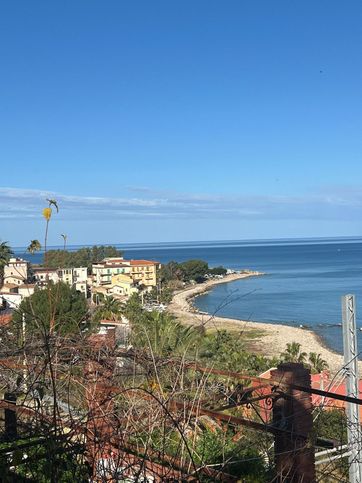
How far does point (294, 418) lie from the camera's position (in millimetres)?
3059

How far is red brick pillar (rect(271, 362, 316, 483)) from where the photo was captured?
9.12ft

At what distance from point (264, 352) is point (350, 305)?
33895mm

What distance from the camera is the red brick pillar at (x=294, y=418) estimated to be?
2.78 metres

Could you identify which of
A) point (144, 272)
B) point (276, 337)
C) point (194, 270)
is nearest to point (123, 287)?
point (144, 272)

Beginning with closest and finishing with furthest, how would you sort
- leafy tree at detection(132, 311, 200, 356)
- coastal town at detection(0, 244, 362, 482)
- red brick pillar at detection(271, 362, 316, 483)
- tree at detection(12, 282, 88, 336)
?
1. coastal town at detection(0, 244, 362, 482)
2. tree at detection(12, 282, 88, 336)
3. red brick pillar at detection(271, 362, 316, 483)
4. leafy tree at detection(132, 311, 200, 356)

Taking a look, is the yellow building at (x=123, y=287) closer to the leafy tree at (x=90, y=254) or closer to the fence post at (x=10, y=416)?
the leafy tree at (x=90, y=254)

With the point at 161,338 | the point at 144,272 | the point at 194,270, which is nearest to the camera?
the point at 161,338

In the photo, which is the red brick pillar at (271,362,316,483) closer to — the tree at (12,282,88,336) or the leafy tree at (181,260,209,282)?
the tree at (12,282,88,336)

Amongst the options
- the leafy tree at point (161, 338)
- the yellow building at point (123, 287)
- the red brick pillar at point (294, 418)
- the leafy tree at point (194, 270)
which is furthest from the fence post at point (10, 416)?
the leafy tree at point (194, 270)

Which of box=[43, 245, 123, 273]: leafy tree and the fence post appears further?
box=[43, 245, 123, 273]: leafy tree

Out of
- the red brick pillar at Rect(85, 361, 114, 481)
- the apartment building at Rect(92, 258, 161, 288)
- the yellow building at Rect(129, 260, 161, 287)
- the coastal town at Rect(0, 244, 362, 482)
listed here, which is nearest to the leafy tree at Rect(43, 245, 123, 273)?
the apartment building at Rect(92, 258, 161, 288)

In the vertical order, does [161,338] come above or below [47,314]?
below

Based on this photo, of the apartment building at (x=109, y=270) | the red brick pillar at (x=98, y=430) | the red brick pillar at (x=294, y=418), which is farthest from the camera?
the apartment building at (x=109, y=270)

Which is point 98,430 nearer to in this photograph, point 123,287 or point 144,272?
point 123,287
